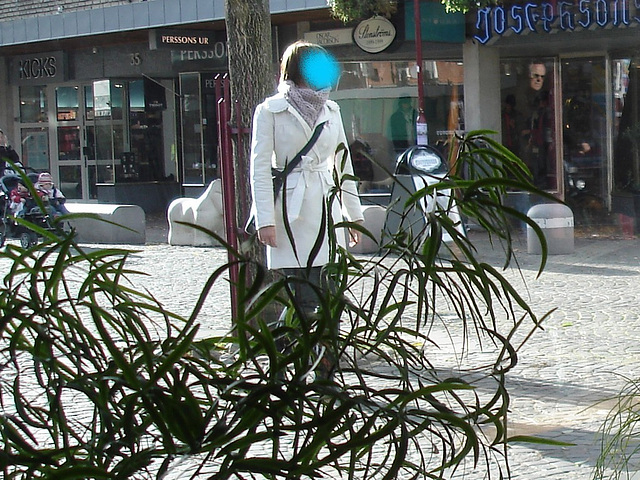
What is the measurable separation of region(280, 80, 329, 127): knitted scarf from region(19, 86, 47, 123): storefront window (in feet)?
64.5

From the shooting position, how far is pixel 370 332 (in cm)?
211

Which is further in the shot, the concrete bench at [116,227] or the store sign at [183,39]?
the store sign at [183,39]

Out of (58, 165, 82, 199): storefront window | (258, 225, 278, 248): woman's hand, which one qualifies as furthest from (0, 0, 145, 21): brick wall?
(258, 225, 278, 248): woman's hand

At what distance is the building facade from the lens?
1561cm

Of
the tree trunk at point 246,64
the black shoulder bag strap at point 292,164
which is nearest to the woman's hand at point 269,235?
the black shoulder bag strap at point 292,164

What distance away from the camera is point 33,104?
24.6 metres

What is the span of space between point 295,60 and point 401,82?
11.5m

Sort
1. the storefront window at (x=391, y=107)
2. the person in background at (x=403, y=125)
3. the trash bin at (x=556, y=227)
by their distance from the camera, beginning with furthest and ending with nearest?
the person in background at (x=403, y=125), the storefront window at (x=391, y=107), the trash bin at (x=556, y=227)

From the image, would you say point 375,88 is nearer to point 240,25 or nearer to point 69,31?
point 69,31

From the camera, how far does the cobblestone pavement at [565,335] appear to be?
16.2ft

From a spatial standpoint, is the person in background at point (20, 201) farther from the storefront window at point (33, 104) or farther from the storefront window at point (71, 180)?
the storefront window at point (33, 104)

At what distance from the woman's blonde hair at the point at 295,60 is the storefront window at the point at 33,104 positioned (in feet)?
64.4

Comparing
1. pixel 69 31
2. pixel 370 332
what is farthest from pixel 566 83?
pixel 370 332

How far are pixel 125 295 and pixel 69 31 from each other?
1898 cm
